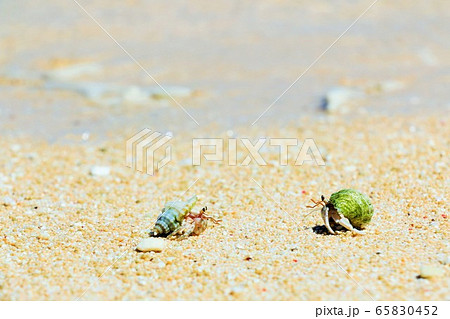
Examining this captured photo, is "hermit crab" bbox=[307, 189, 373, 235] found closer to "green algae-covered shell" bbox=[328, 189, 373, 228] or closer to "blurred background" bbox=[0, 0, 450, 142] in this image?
"green algae-covered shell" bbox=[328, 189, 373, 228]

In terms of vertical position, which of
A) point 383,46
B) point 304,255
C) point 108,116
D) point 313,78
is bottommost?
point 304,255

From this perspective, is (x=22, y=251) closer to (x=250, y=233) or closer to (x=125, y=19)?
(x=250, y=233)

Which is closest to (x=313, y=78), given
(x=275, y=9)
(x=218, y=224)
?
(x=275, y=9)

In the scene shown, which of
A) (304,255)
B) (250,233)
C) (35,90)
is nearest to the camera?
(304,255)

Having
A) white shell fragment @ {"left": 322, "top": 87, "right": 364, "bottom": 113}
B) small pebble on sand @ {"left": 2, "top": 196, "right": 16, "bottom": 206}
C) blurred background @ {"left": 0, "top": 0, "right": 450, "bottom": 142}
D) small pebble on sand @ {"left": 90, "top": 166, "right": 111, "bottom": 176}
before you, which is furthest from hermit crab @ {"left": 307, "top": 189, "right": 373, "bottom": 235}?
white shell fragment @ {"left": 322, "top": 87, "right": 364, "bottom": 113}

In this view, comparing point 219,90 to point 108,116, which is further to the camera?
point 219,90
